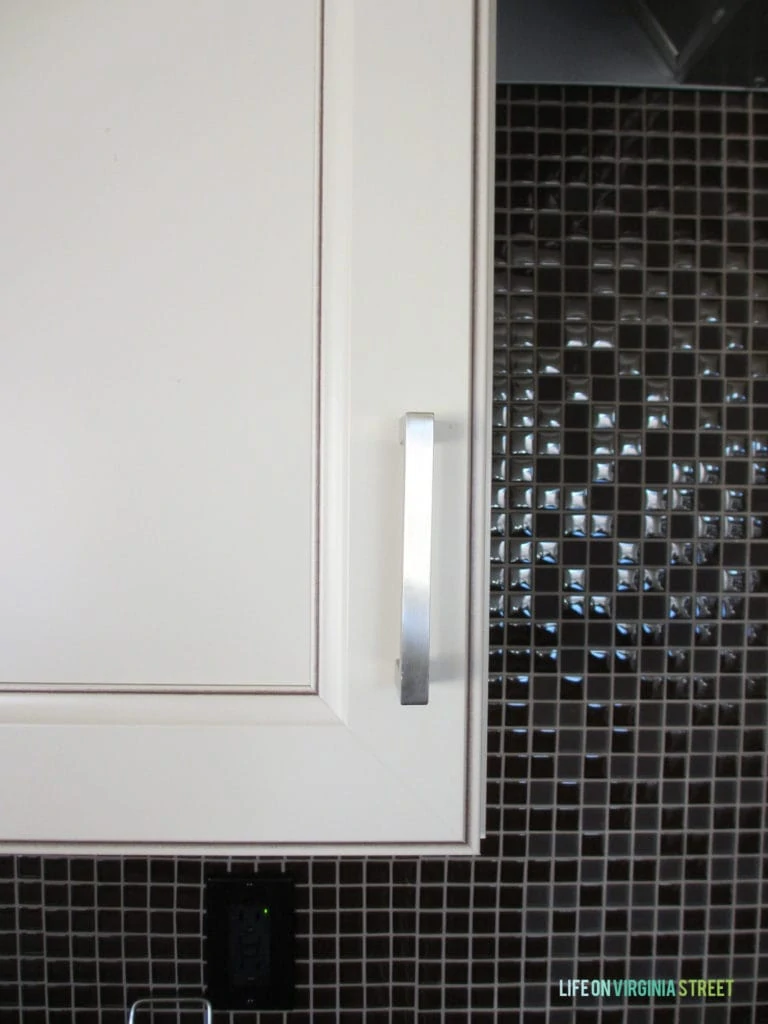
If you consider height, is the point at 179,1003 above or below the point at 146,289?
below

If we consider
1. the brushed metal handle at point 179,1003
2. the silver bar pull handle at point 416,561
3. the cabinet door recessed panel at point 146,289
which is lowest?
the brushed metal handle at point 179,1003

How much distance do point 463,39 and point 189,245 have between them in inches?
7.8

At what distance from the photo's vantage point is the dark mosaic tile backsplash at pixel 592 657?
32.5 inches

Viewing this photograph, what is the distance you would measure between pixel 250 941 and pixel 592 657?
1.57 ft

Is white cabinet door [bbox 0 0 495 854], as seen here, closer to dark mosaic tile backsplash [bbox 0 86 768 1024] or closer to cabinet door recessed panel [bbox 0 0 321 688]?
cabinet door recessed panel [bbox 0 0 321 688]

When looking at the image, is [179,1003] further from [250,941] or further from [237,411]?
[237,411]

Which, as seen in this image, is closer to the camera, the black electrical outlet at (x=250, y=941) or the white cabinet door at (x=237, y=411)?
the white cabinet door at (x=237, y=411)

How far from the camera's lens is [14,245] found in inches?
18.1

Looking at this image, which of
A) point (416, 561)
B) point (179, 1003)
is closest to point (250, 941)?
point (179, 1003)

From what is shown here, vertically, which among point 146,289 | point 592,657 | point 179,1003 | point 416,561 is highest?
point 146,289

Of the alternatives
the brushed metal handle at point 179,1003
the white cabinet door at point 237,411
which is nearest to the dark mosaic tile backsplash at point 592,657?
the brushed metal handle at point 179,1003

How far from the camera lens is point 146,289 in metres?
0.46

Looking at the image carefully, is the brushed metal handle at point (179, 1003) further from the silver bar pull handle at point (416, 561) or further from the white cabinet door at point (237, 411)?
the silver bar pull handle at point (416, 561)

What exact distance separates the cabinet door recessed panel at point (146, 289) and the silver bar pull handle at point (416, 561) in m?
0.07
